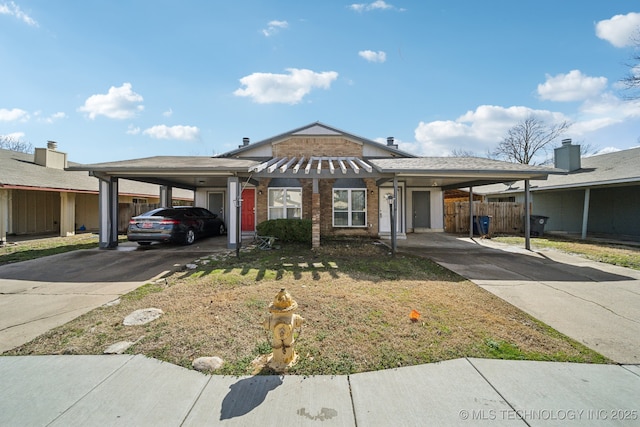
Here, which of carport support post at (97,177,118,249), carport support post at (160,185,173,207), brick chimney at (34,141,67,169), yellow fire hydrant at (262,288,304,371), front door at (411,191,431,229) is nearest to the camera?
yellow fire hydrant at (262,288,304,371)

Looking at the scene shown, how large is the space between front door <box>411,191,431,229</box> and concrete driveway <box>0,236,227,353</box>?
10781 mm

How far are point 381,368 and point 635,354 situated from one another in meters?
3.08

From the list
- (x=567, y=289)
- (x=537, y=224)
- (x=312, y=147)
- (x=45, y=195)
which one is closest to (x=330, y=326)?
(x=567, y=289)

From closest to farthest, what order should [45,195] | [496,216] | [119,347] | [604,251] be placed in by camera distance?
1. [119,347]
2. [604,251]
3. [45,195]
4. [496,216]

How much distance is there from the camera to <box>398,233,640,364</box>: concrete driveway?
3789 mm

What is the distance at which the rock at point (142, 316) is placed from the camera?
403 centimetres

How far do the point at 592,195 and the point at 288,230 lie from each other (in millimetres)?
17649

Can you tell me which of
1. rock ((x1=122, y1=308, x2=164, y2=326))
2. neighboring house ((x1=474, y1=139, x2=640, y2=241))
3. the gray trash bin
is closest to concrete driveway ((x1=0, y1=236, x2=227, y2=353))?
rock ((x1=122, y1=308, x2=164, y2=326))

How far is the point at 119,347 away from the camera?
3340mm

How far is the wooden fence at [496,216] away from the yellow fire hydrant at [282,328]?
15.5m

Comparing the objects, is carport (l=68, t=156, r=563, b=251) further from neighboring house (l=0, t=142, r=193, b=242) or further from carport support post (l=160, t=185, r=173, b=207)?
carport support post (l=160, t=185, r=173, b=207)

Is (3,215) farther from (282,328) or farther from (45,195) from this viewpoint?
(282,328)

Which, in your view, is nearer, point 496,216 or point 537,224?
point 537,224

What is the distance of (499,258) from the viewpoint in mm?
8984
